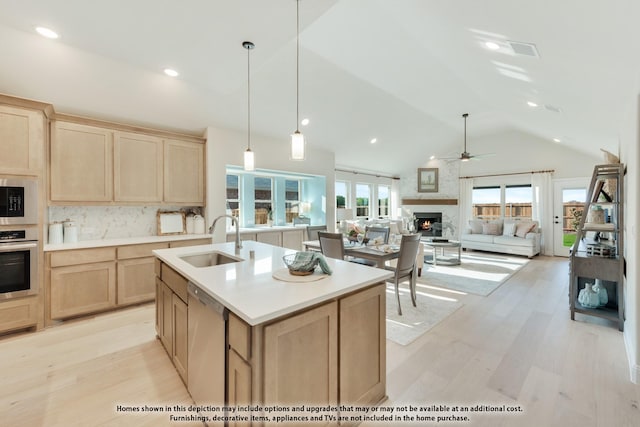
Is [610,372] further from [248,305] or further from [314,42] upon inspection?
[314,42]

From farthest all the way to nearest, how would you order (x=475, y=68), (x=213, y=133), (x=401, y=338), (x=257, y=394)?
(x=213, y=133) → (x=475, y=68) → (x=401, y=338) → (x=257, y=394)

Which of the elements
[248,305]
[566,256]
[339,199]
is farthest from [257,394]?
[566,256]

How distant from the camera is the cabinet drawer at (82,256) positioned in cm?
297

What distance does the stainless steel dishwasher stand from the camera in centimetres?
139

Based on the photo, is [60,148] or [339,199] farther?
[339,199]

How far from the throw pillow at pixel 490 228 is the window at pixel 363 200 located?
3.27m

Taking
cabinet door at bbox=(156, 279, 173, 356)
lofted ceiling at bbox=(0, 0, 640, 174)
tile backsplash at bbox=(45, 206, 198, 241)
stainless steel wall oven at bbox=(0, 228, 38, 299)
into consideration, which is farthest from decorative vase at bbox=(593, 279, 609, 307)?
stainless steel wall oven at bbox=(0, 228, 38, 299)

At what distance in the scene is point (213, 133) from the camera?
14.2ft

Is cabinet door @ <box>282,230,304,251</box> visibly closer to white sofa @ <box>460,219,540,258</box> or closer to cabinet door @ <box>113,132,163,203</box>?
cabinet door @ <box>113,132,163,203</box>

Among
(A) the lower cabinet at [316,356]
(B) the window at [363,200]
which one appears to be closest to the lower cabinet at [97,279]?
(A) the lower cabinet at [316,356]

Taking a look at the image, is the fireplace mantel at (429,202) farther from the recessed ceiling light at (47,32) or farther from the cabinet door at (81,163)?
the recessed ceiling light at (47,32)

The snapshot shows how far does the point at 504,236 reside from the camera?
702cm

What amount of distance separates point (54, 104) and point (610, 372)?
5921mm

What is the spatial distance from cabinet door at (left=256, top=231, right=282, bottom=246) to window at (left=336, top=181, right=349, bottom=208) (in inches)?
121
